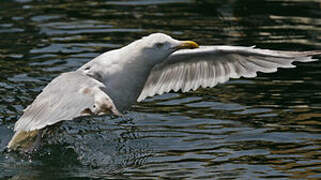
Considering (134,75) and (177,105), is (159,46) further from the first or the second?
(177,105)

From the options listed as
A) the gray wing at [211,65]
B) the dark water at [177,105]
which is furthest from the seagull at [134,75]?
the dark water at [177,105]

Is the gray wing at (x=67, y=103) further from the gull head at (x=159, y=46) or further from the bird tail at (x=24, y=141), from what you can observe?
the bird tail at (x=24, y=141)

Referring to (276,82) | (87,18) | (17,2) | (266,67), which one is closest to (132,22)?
(87,18)

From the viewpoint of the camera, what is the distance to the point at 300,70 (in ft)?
33.4

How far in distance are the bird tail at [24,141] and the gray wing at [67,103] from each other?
1014 millimetres

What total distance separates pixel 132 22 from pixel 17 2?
2819mm

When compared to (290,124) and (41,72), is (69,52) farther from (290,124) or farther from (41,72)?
(290,124)

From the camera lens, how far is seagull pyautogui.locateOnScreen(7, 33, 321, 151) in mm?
6484

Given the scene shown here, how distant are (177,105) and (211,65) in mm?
956

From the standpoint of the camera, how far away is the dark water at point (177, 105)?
7.29 metres

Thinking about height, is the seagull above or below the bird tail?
above

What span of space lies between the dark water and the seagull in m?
0.45

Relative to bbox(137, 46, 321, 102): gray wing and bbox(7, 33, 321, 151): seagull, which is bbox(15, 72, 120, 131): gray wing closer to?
bbox(7, 33, 321, 151): seagull

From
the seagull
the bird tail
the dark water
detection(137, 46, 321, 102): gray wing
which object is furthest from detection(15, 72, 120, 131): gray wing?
detection(137, 46, 321, 102): gray wing
